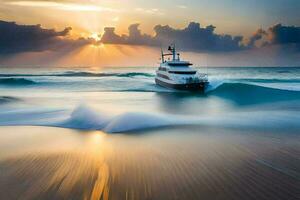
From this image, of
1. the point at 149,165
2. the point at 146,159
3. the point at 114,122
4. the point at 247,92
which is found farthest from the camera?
the point at 247,92

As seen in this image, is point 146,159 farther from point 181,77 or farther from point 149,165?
point 181,77

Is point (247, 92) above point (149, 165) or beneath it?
beneath

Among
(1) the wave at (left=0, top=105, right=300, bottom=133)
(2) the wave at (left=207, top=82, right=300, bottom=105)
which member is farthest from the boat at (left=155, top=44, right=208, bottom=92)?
(1) the wave at (left=0, top=105, right=300, bottom=133)

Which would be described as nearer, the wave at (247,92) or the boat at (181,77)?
the wave at (247,92)

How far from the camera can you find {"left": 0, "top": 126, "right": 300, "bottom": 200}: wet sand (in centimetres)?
628

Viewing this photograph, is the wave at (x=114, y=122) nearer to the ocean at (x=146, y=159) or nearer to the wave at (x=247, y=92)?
the ocean at (x=146, y=159)

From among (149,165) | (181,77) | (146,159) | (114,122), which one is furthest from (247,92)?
(149,165)

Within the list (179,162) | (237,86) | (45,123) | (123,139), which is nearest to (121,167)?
(179,162)

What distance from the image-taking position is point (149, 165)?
8.09 metres

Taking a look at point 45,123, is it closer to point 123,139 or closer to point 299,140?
point 123,139

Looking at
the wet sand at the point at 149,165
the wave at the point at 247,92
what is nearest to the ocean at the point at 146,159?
the wet sand at the point at 149,165

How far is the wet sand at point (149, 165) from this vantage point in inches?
247

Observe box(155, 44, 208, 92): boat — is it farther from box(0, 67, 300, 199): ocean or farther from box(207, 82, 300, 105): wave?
box(0, 67, 300, 199): ocean

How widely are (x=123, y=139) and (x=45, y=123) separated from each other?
4.94m
